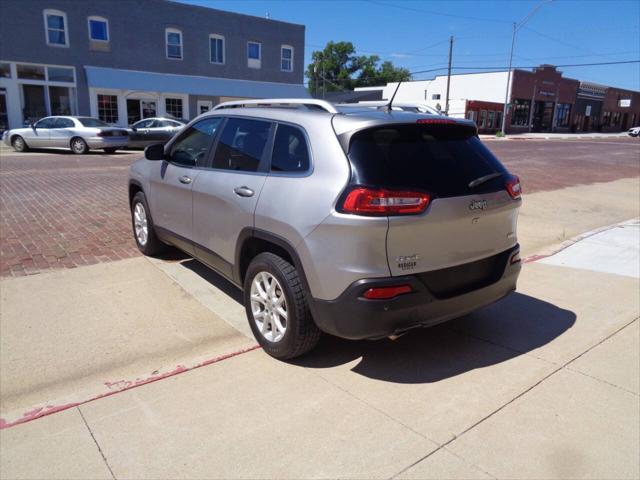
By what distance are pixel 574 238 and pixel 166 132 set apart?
17.5 meters

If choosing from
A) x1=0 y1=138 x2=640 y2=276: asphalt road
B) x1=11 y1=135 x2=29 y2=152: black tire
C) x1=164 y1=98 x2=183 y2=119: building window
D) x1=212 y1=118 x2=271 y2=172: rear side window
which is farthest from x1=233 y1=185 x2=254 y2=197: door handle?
x1=164 y1=98 x2=183 y2=119: building window

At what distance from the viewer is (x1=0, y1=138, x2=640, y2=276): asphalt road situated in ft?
20.2

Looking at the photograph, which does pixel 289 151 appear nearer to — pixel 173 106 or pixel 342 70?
pixel 173 106

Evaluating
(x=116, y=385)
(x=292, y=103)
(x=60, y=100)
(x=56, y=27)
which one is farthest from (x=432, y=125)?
(x=60, y=100)

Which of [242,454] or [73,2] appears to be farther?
[73,2]

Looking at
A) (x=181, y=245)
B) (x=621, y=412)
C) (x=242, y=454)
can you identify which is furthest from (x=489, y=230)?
(x=181, y=245)

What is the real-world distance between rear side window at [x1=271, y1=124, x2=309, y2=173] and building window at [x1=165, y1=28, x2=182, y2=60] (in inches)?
1203

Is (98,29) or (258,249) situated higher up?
(98,29)

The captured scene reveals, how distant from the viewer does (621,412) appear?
3.26m

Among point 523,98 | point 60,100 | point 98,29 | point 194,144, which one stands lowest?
point 194,144

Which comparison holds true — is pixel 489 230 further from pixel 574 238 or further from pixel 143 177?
pixel 574 238

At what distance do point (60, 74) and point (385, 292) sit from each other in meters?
30.1

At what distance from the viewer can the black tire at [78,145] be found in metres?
19.4

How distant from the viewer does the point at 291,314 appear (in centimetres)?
354
